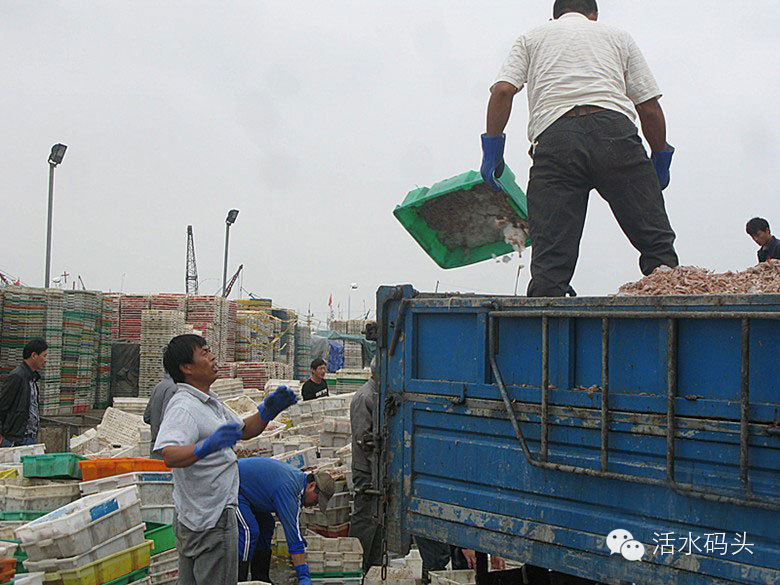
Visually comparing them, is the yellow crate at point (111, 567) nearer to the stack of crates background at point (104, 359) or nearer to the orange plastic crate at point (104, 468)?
the orange plastic crate at point (104, 468)

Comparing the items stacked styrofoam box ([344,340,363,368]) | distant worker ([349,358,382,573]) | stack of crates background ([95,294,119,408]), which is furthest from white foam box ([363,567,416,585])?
stacked styrofoam box ([344,340,363,368])

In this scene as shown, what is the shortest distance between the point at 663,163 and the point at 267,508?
163 inches

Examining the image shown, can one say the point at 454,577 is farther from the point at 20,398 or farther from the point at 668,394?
the point at 20,398

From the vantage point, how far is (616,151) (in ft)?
15.1

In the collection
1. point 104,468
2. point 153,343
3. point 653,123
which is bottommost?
point 104,468

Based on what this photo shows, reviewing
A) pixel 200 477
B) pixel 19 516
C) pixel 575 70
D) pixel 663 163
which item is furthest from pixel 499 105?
pixel 19 516

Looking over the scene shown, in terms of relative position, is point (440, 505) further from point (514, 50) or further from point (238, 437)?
point (514, 50)

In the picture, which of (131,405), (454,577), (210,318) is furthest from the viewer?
(210,318)

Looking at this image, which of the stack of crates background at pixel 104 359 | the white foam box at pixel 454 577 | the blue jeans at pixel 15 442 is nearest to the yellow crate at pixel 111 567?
the white foam box at pixel 454 577

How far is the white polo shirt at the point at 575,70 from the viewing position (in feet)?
15.3

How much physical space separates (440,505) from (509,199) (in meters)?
2.38

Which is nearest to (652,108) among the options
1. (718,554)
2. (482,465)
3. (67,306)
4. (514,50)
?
(514,50)

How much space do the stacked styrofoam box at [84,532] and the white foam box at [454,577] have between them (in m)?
2.37

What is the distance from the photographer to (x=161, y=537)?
22.3 ft
